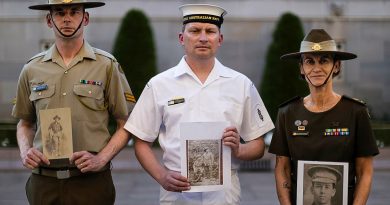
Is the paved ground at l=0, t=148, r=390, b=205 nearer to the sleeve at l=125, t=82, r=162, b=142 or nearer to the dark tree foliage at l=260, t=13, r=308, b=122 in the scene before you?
the dark tree foliage at l=260, t=13, r=308, b=122

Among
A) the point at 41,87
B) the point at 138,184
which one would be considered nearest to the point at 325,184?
the point at 41,87

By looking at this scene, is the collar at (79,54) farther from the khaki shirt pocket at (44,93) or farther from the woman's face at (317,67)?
the woman's face at (317,67)

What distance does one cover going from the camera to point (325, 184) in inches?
172

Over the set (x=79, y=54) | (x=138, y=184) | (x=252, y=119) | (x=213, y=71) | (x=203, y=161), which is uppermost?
(x=79, y=54)

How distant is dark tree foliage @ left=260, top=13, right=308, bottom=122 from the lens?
1719 cm

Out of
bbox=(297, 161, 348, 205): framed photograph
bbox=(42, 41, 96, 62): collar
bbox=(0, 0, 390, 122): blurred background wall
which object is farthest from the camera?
bbox=(0, 0, 390, 122): blurred background wall

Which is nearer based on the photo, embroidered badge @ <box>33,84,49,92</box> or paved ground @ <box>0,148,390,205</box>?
embroidered badge @ <box>33,84,49,92</box>

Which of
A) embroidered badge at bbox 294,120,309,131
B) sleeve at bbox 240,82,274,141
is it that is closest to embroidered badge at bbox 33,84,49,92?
sleeve at bbox 240,82,274,141

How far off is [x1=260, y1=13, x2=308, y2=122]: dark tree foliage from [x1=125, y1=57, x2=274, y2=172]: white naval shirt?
12065 millimetres

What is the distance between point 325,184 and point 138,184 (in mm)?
8786

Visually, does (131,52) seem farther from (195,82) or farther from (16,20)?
(195,82)

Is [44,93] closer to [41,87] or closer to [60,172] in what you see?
[41,87]

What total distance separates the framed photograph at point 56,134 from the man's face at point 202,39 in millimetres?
1017

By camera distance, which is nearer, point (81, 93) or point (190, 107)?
point (190, 107)
